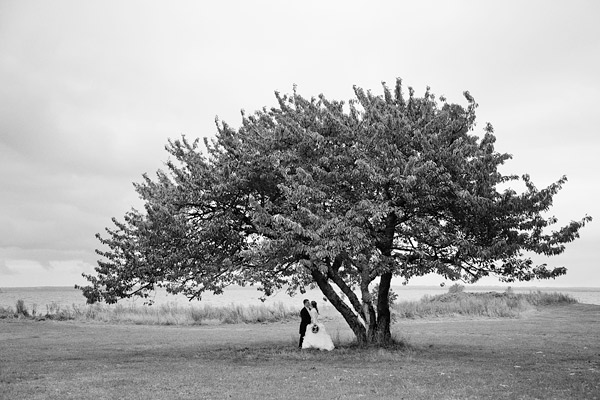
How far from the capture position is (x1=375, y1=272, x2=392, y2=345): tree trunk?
77.4 ft

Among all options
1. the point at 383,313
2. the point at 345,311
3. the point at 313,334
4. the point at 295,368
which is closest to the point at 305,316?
the point at 313,334

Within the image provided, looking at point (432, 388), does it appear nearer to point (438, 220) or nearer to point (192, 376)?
point (192, 376)

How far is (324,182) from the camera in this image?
21094 mm

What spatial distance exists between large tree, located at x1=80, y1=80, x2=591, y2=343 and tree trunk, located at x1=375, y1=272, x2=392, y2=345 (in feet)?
0.18

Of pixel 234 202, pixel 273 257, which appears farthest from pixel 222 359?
pixel 234 202

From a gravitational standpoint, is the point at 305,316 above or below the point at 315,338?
above

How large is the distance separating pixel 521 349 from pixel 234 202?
14.7 m

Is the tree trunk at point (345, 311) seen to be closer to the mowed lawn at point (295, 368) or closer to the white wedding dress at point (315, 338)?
the mowed lawn at point (295, 368)

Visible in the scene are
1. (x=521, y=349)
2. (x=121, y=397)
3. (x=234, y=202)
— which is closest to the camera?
(x=121, y=397)

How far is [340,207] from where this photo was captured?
20.9 metres

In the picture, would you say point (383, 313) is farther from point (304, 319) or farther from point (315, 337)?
point (304, 319)

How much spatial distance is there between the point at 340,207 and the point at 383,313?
603 cm

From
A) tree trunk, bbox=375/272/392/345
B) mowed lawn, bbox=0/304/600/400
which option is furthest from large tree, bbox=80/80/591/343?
mowed lawn, bbox=0/304/600/400

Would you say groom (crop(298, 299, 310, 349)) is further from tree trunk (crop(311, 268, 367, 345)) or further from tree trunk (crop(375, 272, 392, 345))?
tree trunk (crop(375, 272, 392, 345))
